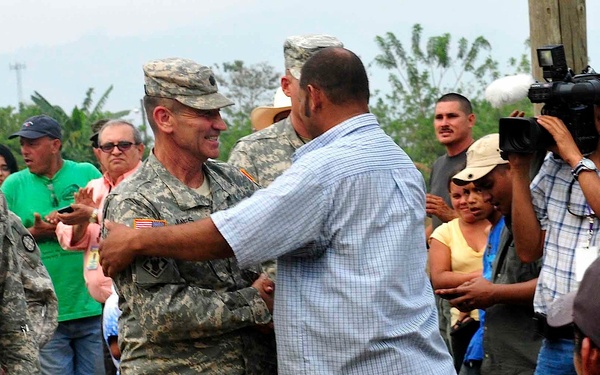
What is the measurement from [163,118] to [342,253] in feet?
3.33

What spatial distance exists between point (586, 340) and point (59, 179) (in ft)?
21.9

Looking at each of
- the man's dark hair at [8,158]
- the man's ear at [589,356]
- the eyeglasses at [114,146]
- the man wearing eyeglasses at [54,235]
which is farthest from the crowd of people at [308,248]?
the man's dark hair at [8,158]

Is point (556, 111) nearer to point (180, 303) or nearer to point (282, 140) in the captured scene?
point (282, 140)

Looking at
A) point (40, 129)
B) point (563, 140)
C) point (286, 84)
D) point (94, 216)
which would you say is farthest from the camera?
point (40, 129)

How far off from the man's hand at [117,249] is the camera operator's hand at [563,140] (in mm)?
1934

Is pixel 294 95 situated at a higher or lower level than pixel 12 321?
higher

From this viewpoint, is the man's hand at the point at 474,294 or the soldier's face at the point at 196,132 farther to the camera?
the man's hand at the point at 474,294

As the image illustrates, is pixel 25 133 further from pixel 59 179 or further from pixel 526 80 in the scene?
pixel 526 80

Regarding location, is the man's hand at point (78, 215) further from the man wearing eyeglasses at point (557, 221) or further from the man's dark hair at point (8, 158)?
the man wearing eyeglasses at point (557, 221)

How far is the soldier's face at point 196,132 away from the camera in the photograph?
4336 millimetres

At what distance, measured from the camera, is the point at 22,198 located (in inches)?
328

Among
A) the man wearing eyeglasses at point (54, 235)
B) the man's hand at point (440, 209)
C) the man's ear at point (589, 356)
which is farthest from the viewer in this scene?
the man wearing eyeglasses at point (54, 235)

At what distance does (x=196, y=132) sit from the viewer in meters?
4.34

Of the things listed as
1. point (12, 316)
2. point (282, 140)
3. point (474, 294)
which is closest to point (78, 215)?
point (282, 140)
